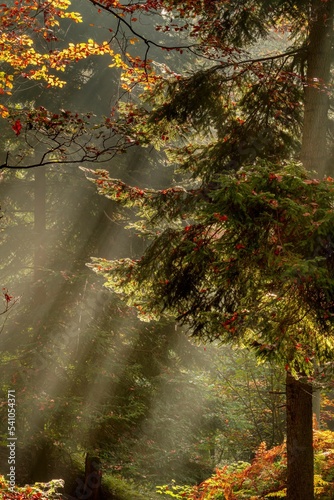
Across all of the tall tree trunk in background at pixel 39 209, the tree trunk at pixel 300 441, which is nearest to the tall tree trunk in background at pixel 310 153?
the tree trunk at pixel 300 441

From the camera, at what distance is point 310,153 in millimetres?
6348

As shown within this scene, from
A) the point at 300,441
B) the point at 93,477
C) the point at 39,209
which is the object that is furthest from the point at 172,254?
the point at 39,209

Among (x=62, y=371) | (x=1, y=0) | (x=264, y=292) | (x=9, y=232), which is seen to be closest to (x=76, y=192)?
(x=9, y=232)

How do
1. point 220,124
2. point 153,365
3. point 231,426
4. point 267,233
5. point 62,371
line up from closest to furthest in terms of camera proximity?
point 267,233, point 220,124, point 62,371, point 153,365, point 231,426

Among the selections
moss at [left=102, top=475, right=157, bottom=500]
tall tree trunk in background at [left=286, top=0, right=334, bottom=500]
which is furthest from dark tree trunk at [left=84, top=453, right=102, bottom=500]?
tall tree trunk in background at [left=286, top=0, right=334, bottom=500]

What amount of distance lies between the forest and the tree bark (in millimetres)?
21

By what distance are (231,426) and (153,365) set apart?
394 cm

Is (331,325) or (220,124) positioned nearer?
(331,325)

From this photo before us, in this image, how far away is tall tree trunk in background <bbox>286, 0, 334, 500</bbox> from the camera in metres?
5.78

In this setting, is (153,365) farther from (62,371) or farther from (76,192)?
(76,192)

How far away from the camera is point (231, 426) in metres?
13.4

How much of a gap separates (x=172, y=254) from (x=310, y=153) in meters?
2.30

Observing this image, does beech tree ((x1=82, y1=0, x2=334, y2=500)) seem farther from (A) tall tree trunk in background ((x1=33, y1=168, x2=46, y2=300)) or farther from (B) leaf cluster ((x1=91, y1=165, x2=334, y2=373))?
(A) tall tree trunk in background ((x1=33, y1=168, x2=46, y2=300))

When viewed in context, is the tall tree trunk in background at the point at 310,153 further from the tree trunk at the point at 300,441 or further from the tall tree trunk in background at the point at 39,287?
the tall tree trunk in background at the point at 39,287
